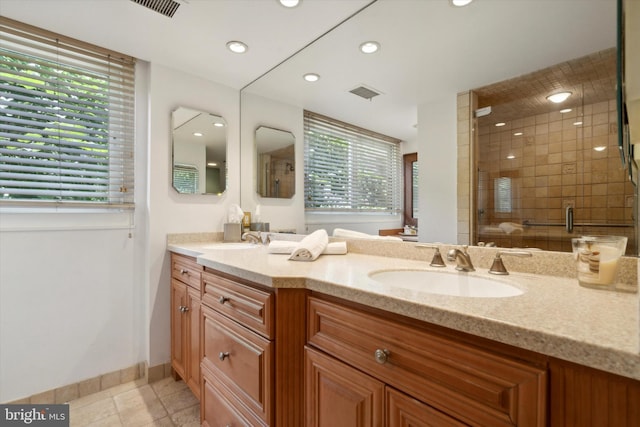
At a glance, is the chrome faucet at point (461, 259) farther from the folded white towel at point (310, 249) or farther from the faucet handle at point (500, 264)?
the folded white towel at point (310, 249)

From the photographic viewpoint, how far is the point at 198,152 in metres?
2.27

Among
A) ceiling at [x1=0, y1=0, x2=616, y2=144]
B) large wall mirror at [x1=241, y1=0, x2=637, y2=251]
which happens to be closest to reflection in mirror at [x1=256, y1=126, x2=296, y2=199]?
ceiling at [x1=0, y1=0, x2=616, y2=144]

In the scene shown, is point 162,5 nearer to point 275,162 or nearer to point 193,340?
point 275,162

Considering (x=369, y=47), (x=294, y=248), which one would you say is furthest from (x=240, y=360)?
(x=369, y=47)

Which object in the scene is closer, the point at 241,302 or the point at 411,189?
the point at 241,302

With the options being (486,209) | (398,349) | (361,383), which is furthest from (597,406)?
(486,209)

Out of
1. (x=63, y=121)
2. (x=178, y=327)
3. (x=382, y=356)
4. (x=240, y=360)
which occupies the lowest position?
(x=178, y=327)

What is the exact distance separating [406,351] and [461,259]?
532 millimetres

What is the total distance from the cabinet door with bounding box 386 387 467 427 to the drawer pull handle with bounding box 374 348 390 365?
7 cm

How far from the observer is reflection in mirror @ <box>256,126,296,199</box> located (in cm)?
216

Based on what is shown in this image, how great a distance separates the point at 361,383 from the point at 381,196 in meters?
0.96

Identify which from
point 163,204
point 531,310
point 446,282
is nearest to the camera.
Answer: point 531,310

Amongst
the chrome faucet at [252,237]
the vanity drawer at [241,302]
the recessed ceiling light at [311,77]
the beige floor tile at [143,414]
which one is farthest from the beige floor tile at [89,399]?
the recessed ceiling light at [311,77]

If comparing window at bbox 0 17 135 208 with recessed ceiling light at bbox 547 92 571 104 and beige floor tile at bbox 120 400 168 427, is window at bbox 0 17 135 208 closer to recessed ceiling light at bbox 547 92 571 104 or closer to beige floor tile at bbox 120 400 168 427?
beige floor tile at bbox 120 400 168 427
